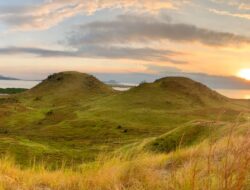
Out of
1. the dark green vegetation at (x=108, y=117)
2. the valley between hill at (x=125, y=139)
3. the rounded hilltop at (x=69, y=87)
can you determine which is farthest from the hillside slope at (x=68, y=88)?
the dark green vegetation at (x=108, y=117)

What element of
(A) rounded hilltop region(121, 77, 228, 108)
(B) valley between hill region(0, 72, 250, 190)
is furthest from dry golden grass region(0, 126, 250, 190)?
(A) rounded hilltop region(121, 77, 228, 108)

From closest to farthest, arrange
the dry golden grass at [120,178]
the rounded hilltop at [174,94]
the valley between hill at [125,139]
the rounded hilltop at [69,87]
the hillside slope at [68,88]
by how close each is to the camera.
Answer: the dry golden grass at [120,178]
the valley between hill at [125,139]
the rounded hilltop at [174,94]
the hillside slope at [68,88]
the rounded hilltop at [69,87]

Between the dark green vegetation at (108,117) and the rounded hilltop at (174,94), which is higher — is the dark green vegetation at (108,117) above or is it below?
below

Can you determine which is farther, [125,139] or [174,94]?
[174,94]

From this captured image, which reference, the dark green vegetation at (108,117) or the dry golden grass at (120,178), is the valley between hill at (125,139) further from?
the dark green vegetation at (108,117)

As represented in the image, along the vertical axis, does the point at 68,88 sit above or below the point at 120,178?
above

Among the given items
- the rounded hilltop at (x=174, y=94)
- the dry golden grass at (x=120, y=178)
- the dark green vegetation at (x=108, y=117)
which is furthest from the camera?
the rounded hilltop at (x=174, y=94)

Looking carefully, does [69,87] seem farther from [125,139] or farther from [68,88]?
[125,139]

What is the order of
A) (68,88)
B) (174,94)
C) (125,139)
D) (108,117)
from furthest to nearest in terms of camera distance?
(68,88), (174,94), (108,117), (125,139)

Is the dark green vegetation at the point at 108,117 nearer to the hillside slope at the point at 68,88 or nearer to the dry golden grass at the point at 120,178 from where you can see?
the hillside slope at the point at 68,88

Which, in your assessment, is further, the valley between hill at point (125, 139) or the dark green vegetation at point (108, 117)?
the dark green vegetation at point (108, 117)

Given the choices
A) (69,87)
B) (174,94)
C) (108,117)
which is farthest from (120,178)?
(69,87)

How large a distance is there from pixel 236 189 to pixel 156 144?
20.7 m

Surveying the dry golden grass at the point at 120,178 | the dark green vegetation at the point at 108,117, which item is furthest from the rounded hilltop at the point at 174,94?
the dry golden grass at the point at 120,178
